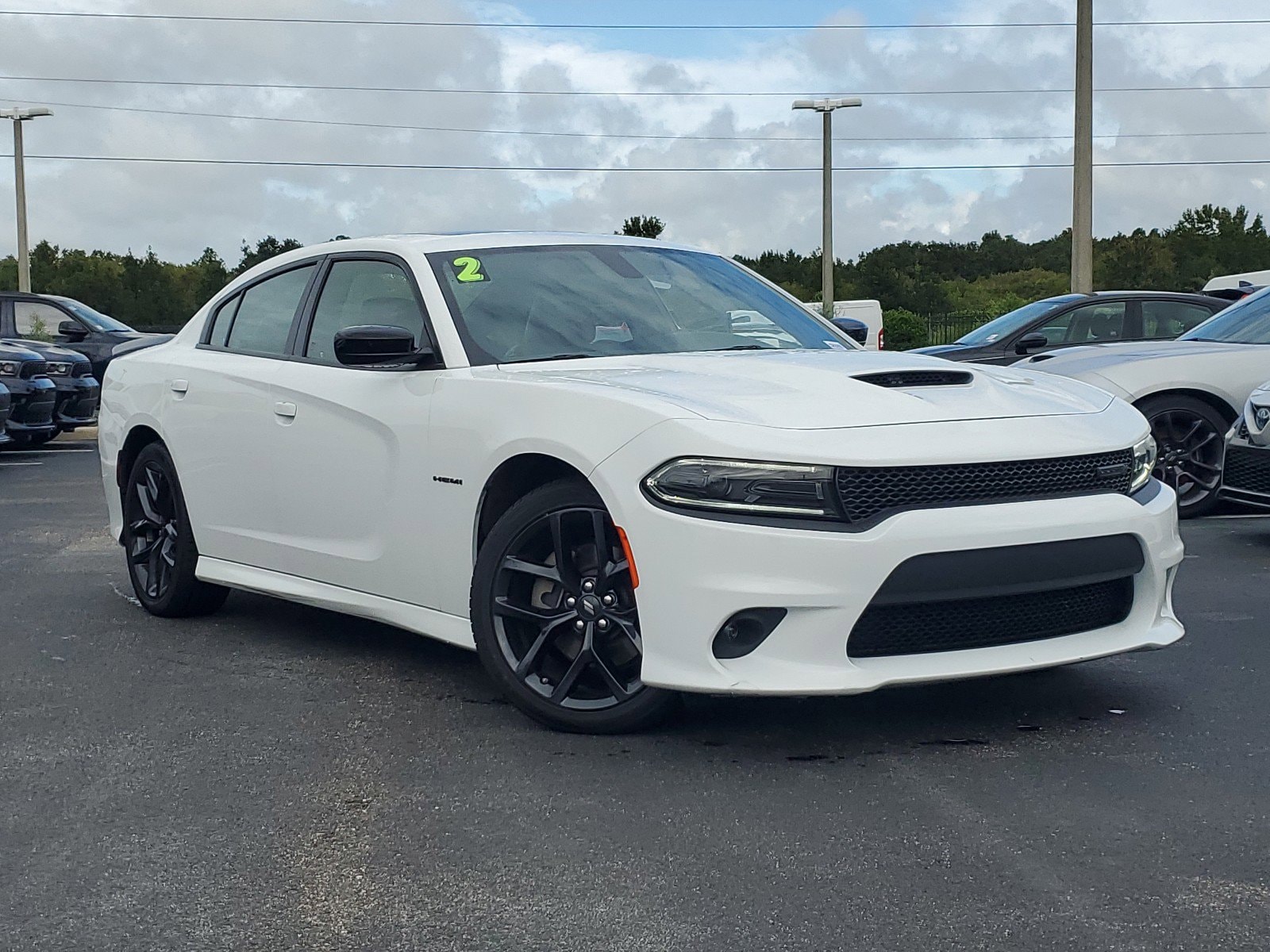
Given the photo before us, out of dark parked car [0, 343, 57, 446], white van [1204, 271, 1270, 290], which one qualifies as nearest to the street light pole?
white van [1204, 271, 1270, 290]

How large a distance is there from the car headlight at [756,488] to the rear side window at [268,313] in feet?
7.94

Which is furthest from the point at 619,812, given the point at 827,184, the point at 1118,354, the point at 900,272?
the point at 900,272

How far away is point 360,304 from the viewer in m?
5.93

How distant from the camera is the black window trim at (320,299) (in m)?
5.37

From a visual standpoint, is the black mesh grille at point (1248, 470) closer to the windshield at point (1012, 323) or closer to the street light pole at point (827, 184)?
the windshield at point (1012, 323)

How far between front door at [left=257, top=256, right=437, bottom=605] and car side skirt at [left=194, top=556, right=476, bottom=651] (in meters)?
0.04

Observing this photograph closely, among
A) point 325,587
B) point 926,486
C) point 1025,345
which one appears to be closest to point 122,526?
point 325,587

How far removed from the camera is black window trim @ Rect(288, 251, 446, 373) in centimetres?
537

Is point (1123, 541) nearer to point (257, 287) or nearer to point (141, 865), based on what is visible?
point (141, 865)

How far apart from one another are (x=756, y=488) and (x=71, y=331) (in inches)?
667

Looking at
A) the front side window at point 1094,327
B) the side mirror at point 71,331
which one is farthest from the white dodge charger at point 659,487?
the side mirror at point 71,331

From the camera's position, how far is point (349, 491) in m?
5.53

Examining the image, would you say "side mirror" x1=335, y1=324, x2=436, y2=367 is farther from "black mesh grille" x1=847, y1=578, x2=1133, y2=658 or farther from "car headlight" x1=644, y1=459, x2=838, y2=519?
"black mesh grille" x1=847, y1=578, x2=1133, y2=658

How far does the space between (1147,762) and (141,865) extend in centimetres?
253
